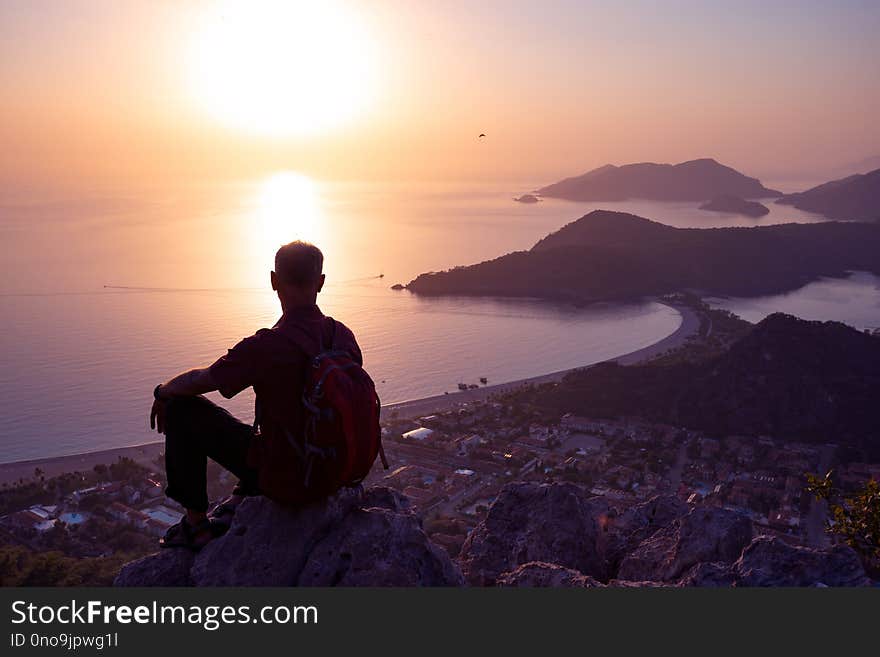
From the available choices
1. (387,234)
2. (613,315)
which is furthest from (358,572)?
(387,234)

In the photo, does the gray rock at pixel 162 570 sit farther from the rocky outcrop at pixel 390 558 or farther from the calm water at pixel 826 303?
the calm water at pixel 826 303

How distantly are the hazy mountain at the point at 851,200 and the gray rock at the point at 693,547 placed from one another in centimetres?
10992

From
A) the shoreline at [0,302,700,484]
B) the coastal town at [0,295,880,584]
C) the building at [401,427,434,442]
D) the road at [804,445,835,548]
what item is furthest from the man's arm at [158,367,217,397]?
the shoreline at [0,302,700,484]

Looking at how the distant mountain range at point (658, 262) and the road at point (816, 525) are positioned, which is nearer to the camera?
the road at point (816, 525)

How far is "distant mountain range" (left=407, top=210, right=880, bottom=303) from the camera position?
5197cm

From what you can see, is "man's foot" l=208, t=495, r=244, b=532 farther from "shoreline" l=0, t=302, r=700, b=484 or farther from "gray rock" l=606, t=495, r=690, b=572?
"shoreline" l=0, t=302, r=700, b=484

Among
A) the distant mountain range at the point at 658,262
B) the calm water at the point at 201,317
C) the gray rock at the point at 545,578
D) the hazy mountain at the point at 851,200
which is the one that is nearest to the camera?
the gray rock at the point at 545,578

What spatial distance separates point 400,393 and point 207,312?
60.3 ft

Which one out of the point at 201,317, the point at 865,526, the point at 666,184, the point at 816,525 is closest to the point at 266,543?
the point at 865,526

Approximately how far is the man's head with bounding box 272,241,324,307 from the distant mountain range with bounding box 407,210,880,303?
→ 153ft

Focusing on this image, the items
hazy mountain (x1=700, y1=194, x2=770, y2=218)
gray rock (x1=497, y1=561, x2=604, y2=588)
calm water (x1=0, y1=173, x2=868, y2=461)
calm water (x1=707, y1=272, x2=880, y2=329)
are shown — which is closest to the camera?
gray rock (x1=497, y1=561, x2=604, y2=588)

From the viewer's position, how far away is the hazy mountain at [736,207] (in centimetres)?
10925

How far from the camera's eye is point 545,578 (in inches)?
134

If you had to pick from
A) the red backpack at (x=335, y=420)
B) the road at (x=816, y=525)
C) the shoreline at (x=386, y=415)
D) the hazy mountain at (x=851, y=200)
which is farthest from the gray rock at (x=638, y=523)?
the hazy mountain at (x=851, y=200)
